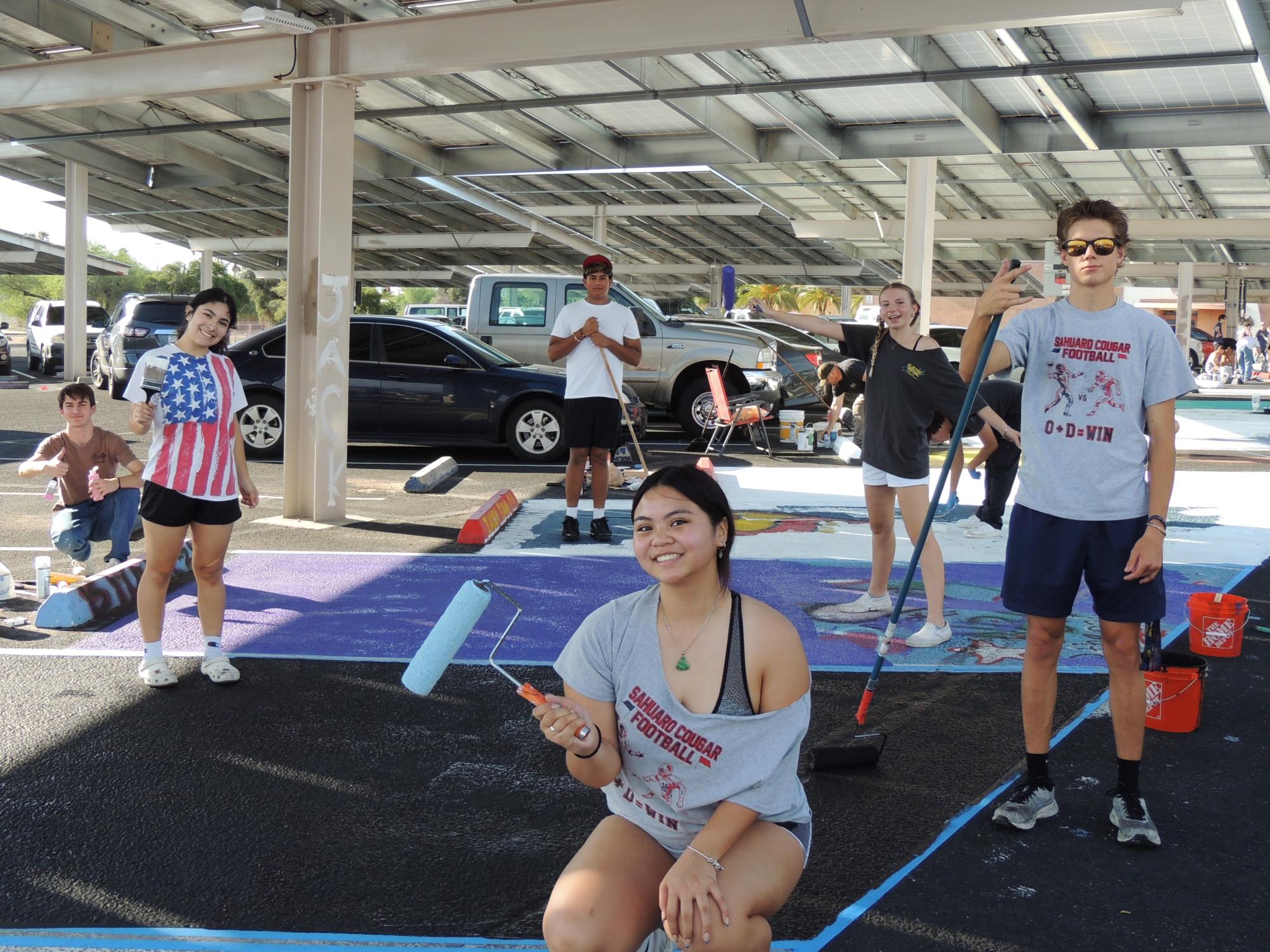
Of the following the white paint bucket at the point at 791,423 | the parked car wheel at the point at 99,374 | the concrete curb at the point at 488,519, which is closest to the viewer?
the concrete curb at the point at 488,519

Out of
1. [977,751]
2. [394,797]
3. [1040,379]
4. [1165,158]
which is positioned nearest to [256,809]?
[394,797]

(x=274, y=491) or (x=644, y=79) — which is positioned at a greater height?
(x=644, y=79)

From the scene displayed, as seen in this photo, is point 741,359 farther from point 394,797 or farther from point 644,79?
point 394,797

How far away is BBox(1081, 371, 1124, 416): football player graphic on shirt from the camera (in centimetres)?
378

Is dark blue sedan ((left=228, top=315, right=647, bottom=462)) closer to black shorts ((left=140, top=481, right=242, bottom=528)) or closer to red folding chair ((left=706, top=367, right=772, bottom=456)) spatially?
red folding chair ((left=706, top=367, right=772, bottom=456))


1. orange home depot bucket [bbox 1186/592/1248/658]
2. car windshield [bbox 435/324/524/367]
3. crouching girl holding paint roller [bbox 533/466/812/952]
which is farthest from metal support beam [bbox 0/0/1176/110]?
crouching girl holding paint roller [bbox 533/466/812/952]

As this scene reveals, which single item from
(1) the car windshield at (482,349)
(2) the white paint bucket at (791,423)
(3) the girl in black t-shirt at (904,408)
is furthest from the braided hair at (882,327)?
(2) the white paint bucket at (791,423)

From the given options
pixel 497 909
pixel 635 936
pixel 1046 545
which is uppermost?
pixel 1046 545

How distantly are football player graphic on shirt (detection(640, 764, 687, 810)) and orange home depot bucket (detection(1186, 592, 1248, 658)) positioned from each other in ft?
13.6

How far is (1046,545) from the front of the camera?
12.8ft

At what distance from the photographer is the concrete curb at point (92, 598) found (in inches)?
245

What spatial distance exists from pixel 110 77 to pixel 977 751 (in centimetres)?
1031

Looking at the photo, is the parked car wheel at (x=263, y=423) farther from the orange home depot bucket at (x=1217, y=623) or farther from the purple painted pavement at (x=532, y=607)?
the orange home depot bucket at (x=1217, y=623)

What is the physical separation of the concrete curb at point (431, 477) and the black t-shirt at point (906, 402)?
233 inches
